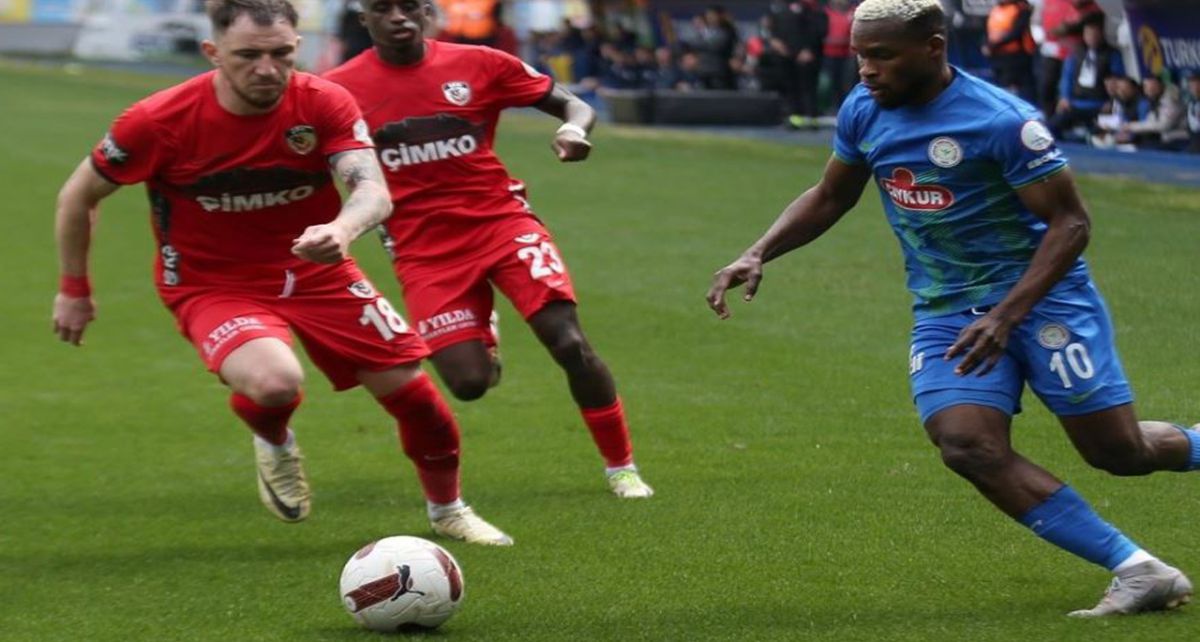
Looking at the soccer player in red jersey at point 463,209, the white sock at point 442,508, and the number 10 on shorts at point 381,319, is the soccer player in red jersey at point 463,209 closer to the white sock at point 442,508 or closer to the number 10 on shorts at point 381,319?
the white sock at point 442,508

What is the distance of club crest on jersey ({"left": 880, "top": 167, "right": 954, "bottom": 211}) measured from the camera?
6.18 meters

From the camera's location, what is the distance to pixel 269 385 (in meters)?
7.13

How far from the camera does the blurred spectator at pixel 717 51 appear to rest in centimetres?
3150

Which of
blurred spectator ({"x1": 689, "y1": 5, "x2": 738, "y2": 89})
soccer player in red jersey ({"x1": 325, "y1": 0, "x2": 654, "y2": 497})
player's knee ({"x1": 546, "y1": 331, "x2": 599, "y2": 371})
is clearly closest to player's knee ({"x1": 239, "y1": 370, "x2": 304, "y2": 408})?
soccer player in red jersey ({"x1": 325, "y1": 0, "x2": 654, "y2": 497})

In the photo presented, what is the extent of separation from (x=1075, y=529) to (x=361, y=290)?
296 cm

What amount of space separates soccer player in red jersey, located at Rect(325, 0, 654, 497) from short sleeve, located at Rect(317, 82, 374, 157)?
1375 millimetres

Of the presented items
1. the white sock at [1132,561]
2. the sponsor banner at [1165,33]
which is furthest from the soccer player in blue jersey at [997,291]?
the sponsor banner at [1165,33]

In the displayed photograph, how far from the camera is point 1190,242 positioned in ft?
50.6

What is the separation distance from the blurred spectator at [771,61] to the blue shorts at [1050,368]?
21.9m

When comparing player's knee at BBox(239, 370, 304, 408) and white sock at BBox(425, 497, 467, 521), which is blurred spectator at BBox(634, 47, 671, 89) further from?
player's knee at BBox(239, 370, 304, 408)

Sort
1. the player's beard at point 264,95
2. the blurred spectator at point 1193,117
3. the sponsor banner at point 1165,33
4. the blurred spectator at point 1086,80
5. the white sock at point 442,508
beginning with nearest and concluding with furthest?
the player's beard at point 264,95 → the white sock at point 442,508 → the blurred spectator at point 1193,117 → the sponsor banner at point 1165,33 → the blurred spectator at point 1086,80

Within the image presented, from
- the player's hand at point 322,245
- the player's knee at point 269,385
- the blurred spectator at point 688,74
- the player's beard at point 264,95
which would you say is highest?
the player's beard at point 264,95

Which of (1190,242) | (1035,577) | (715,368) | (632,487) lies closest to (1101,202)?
(1190,242)

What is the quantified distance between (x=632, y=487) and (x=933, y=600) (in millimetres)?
2228
